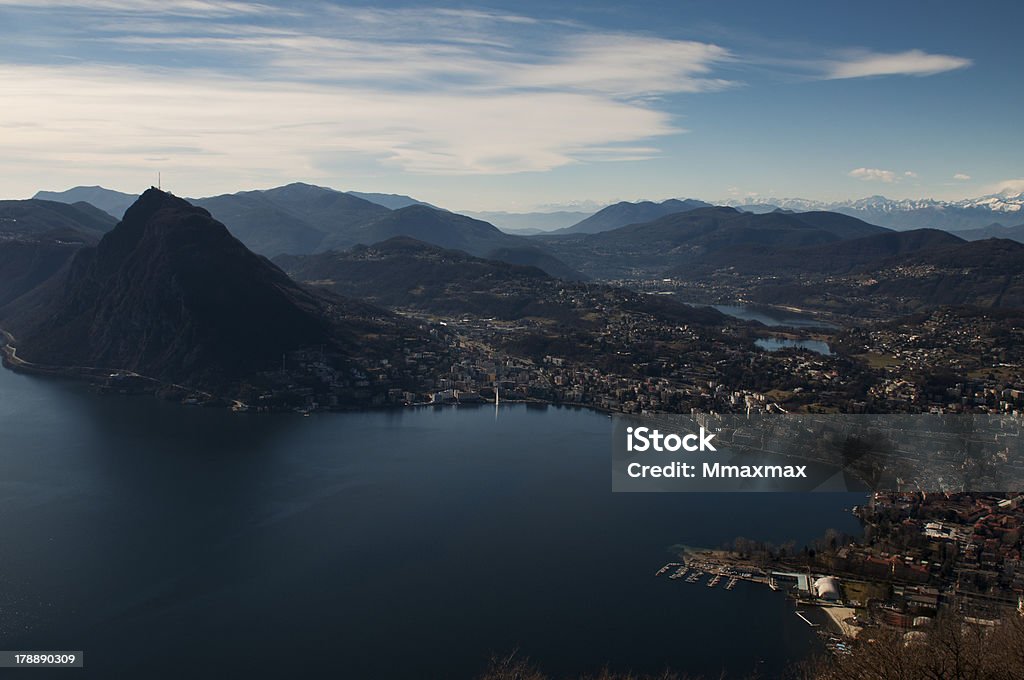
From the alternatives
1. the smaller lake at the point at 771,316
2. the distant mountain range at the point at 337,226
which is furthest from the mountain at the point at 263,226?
the smaller lake at the point at 771,316

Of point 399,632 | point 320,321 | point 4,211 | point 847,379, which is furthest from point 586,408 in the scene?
point 4,211

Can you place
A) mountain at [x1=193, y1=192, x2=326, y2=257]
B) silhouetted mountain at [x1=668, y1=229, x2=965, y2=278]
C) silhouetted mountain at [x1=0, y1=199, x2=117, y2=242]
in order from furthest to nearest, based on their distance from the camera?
1. mountain at [x1=193, y1=192, x2=326, y2=257]
2. silhouetted mountain at [x1=668, y1=229, x2=965, y2=278]
3. silhouetted mountain at [x1=0, y1=199, x2=117, y2=242]

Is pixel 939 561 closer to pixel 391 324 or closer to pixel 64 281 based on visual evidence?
pixel 391 324

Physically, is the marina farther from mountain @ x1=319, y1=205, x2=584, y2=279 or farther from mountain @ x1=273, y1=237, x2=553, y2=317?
mountain @ x1=319, y1=205, x2=584, y2=279

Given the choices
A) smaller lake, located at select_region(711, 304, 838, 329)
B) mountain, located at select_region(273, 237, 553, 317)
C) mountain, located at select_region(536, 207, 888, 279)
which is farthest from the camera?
mountain, located at select_region(536, 207, 888, 279)

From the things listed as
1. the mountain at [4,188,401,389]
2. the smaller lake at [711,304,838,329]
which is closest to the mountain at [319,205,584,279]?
the smaller lake at [711,304,838,329]

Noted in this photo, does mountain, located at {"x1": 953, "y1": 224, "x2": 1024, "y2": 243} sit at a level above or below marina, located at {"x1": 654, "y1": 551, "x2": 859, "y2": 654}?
above

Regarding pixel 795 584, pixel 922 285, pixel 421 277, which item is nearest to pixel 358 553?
pixel 795 584
